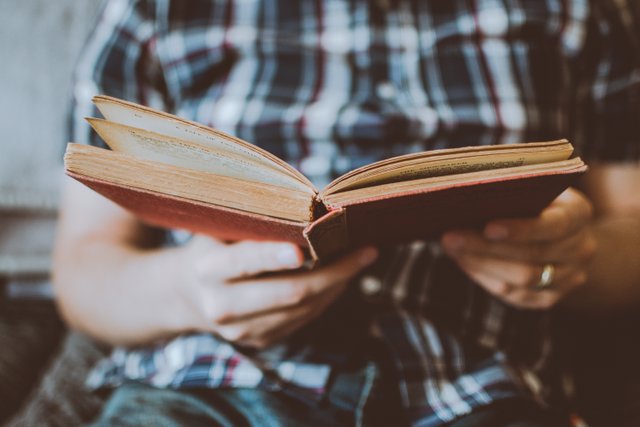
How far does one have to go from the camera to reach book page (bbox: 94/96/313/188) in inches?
13.5

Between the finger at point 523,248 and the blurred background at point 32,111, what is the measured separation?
79 centimetres

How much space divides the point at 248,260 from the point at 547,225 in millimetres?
312

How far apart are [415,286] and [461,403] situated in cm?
15

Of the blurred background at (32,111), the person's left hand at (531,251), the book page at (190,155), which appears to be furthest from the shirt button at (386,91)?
the blurred background at (32,111)

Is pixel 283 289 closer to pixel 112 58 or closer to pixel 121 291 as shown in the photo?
pixel 121 291

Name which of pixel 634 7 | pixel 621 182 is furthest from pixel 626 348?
pixel 634 7

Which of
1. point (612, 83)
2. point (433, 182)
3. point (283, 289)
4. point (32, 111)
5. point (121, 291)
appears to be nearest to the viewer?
point (433, 182)

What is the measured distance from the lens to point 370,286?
604 mm

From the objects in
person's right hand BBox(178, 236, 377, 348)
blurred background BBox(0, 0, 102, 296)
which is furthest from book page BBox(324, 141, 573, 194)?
blurred background BBox(0, 0, 102, 296)

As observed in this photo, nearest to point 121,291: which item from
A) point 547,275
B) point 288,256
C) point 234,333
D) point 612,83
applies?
point 234,333

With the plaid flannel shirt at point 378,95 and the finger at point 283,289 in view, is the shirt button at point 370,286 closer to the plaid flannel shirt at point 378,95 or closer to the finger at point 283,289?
the plaid flannel shirt at point 378,95

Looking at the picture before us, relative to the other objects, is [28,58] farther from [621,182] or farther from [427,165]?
[621,182]

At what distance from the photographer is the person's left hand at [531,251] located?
1.60 feet

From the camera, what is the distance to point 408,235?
1.53 feet
